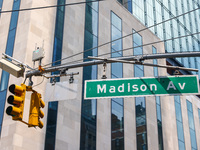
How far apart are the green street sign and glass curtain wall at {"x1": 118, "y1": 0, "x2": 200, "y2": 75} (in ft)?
93.3

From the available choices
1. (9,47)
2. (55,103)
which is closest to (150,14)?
(9,47)

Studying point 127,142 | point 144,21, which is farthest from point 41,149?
point 144,21

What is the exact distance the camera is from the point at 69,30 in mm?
25859

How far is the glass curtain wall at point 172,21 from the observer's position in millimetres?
41469

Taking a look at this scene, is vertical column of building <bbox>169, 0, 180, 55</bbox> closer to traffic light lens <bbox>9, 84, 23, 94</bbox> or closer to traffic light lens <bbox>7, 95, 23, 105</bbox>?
traffic light lens <bbox>9, 84, 23, 94</bbox>

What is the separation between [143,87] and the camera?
387 inches

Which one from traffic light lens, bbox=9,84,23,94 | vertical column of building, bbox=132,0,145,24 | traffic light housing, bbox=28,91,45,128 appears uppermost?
vertical column of building, bbox=132,0,145,24

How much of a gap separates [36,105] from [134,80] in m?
3.10

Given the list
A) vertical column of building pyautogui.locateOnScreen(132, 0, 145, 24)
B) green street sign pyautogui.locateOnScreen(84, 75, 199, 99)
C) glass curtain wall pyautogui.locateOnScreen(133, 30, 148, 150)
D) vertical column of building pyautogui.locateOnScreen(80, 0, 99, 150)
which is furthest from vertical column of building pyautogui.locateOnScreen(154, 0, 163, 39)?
green street sign pyautogui.locateOnScreen(84, 75, 199, 99)

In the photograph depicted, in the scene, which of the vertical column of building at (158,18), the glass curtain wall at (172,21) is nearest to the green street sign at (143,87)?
the glass curtain wall at (172,21)

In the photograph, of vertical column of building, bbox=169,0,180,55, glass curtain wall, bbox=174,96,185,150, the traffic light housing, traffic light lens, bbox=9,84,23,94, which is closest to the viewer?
traffic light lens, bbox=9,84,23,94

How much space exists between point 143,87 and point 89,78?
16296 mm

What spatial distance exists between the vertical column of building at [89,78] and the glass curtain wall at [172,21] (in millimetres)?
9070

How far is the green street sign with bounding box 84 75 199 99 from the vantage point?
Answer: 9.61 meters
